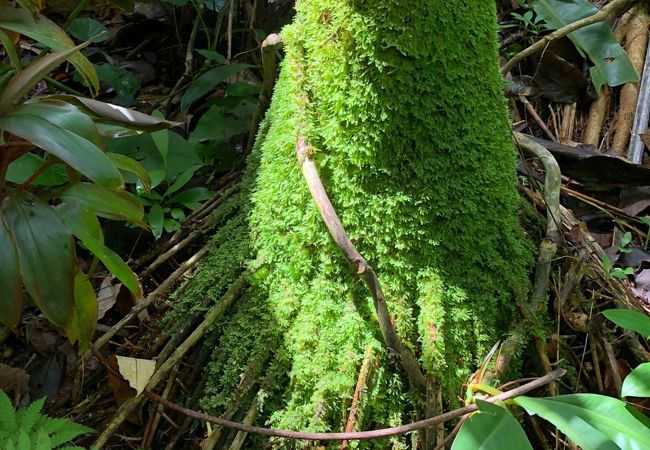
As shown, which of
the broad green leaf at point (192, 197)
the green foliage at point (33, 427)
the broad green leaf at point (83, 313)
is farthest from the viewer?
the broad green leaf at point (192, 197)

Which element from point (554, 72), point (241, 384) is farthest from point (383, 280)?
point (554, 72)

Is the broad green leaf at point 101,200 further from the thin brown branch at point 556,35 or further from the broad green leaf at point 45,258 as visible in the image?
the thin brown branch at point 556,35

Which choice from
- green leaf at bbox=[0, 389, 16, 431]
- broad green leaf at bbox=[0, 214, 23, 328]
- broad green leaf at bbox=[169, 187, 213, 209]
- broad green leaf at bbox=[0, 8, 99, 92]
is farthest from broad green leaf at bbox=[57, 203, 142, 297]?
broad green leaf at bbox=[169, 187, 213, 209]

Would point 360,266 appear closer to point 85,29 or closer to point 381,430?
point 381,430

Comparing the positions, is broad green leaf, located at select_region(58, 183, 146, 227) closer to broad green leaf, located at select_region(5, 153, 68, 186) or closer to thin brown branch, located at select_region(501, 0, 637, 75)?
broad green leaf, located at select_region(5, 153, 68, 186)

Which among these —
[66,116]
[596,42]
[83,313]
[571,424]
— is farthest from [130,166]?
[596,42]

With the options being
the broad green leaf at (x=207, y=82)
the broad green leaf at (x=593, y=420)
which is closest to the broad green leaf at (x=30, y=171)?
the broad green leaf at (x=207, y=82)

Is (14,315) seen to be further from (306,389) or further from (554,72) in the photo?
(554,72)
